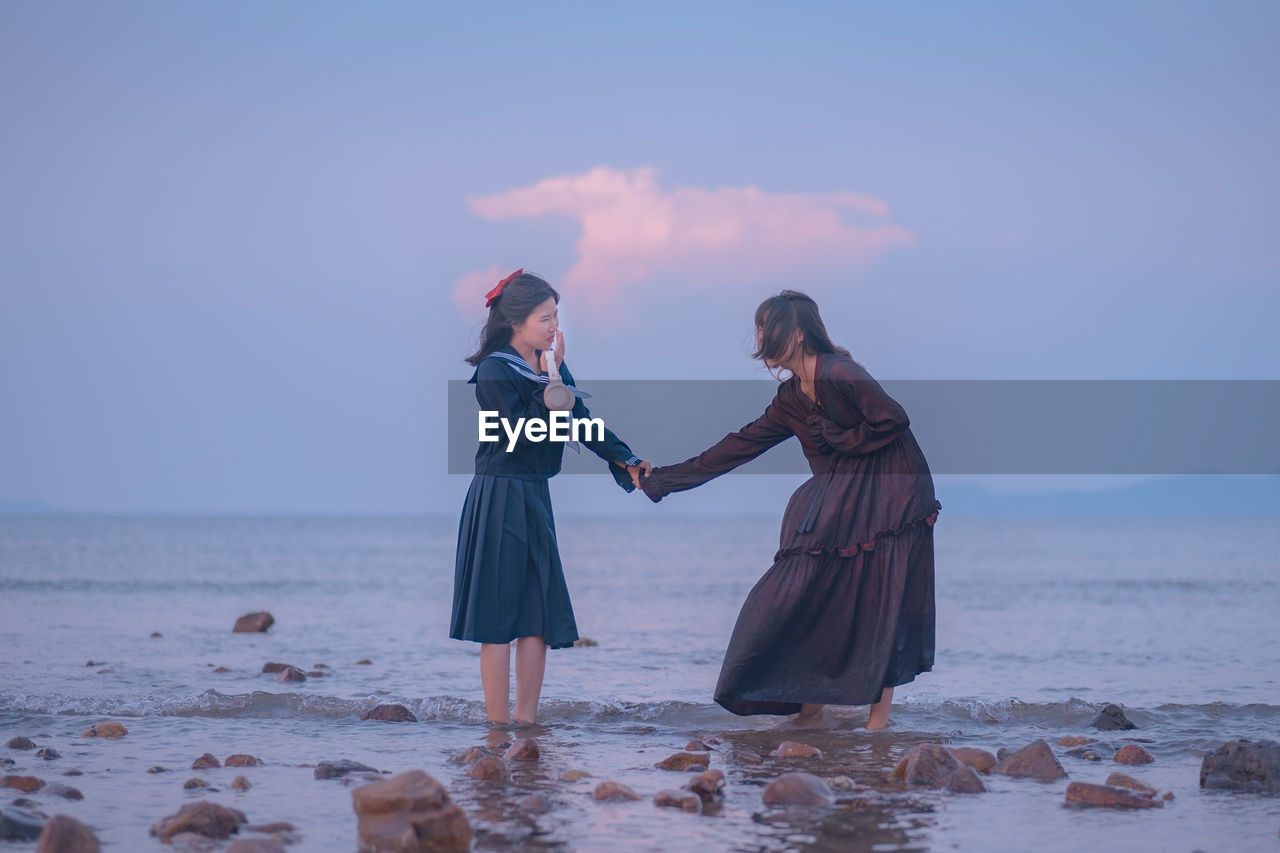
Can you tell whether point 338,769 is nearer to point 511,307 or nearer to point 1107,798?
point 511,307

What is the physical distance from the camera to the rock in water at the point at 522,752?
4797 millimetres

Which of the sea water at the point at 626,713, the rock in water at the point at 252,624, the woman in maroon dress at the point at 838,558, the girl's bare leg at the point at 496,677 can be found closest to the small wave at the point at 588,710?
the sea water at the point at 626,713

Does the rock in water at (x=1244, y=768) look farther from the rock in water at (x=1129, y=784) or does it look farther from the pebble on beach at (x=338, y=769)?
the pebble on beach at (x=338, y=769)

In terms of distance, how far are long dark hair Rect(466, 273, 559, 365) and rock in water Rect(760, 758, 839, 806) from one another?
2.71 m

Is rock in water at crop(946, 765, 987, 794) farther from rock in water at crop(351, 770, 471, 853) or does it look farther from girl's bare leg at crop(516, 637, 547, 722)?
girl's bare leg at crop(516, 637, 547, 722)

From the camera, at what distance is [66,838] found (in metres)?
3.25

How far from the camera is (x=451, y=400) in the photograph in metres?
6.24

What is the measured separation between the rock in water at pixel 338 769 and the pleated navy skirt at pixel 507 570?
3.91ft

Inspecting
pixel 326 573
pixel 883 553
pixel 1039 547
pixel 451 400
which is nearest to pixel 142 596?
pixel 326 573

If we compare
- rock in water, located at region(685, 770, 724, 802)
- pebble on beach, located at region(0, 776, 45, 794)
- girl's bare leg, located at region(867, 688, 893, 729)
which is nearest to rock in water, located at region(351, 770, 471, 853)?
rock in water, located at region(685, 770, 724, 802)

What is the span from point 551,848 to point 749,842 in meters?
→ 0.58

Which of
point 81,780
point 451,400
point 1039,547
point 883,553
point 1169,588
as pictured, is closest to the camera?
point 81,780

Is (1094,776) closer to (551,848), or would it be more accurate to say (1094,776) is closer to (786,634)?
(786,634)

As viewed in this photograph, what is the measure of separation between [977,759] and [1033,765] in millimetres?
234
